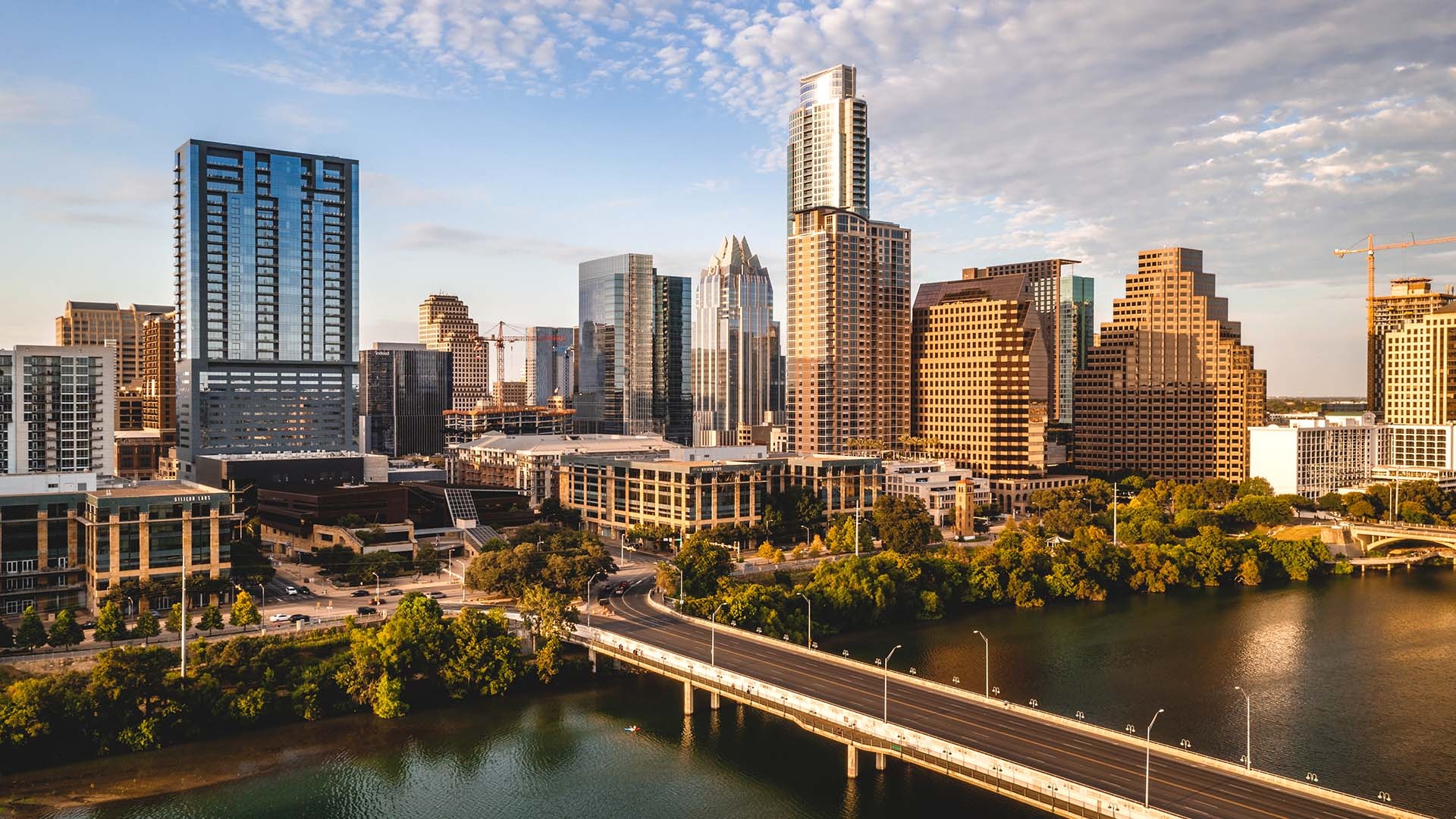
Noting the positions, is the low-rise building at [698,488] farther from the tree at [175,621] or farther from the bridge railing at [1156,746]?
the tree at [175,621]

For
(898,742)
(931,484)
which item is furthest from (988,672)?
(931,484)

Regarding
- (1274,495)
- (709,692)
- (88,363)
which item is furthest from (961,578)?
(88,363)

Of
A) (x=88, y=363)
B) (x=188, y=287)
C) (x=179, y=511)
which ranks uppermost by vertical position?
(x=188, y=287)

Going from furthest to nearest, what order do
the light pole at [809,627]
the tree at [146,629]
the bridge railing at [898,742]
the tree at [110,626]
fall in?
the light pole at [809,627]
the tree at [146,629]
the tree at [110,626]
the bridge railing at [898,742]

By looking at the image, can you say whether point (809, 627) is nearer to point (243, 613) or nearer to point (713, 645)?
point (713, 645)

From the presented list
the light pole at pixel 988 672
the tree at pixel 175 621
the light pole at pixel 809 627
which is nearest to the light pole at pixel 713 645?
the light pole at pixel 809 627

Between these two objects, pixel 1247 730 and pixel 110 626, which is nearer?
pixel 1247 730

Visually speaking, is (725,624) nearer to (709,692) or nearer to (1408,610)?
(709,692)
